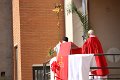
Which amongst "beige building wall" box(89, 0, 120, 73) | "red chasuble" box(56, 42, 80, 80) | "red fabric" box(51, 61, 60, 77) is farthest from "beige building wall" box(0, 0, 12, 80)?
"red chasuble" box(56, 42, 80, 80)

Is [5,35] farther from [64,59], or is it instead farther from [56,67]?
[64,59]

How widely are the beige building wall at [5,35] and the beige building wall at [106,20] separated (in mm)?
9591

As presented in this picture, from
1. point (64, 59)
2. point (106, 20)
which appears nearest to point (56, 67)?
point (64, 59)

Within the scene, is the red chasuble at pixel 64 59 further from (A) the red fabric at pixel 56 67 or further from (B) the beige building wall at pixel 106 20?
(B) the beige building wall at pixel 106 20

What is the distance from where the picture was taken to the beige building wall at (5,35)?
22.0 meters

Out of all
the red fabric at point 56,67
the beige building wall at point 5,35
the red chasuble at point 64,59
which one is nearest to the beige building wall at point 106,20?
the red fabric at point 56,67

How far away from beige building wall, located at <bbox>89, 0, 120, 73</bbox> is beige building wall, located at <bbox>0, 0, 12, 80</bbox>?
31.5ft

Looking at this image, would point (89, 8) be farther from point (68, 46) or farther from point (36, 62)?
point (36, 62)

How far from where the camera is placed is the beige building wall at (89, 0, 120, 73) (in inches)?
511

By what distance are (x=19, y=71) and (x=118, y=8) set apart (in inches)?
248

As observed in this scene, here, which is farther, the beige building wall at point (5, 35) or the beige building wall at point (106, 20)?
the beige building wall at point (5, 35)

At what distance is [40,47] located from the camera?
17359mm

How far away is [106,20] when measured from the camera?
43.0 ft

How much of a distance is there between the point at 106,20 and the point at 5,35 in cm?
1006
